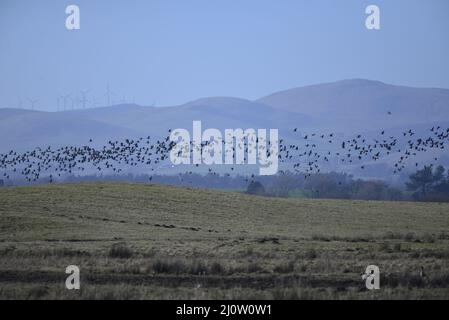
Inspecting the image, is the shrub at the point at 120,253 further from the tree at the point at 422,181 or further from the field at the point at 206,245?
the tree at the point at 422,181

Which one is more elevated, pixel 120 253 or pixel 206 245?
pixel 120 253

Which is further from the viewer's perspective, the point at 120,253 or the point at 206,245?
the point at 206,245

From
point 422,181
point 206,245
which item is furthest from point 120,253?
point 422,181

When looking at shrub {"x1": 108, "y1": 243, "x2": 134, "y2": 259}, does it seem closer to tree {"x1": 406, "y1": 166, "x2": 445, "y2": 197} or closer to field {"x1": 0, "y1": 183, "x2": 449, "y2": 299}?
field {"x1": 0, "y1": 183, "x2": 449, "y2": 299}

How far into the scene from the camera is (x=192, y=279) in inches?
1005

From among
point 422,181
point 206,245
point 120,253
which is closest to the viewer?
point 120,253

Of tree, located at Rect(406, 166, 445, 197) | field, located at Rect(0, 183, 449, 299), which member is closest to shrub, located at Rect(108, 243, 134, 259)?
field, located at Rect(0, 183, 449, 299)

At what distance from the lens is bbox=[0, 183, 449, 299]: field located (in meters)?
23.0

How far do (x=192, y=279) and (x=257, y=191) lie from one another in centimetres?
11391

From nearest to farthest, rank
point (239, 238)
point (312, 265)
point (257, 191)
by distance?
point (312, 265) → point (239, 238) → point (257, 191)

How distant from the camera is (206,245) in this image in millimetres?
40500

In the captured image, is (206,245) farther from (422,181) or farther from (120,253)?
(422,181)

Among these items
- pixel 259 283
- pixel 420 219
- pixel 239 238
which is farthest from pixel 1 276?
pixel 420 219
